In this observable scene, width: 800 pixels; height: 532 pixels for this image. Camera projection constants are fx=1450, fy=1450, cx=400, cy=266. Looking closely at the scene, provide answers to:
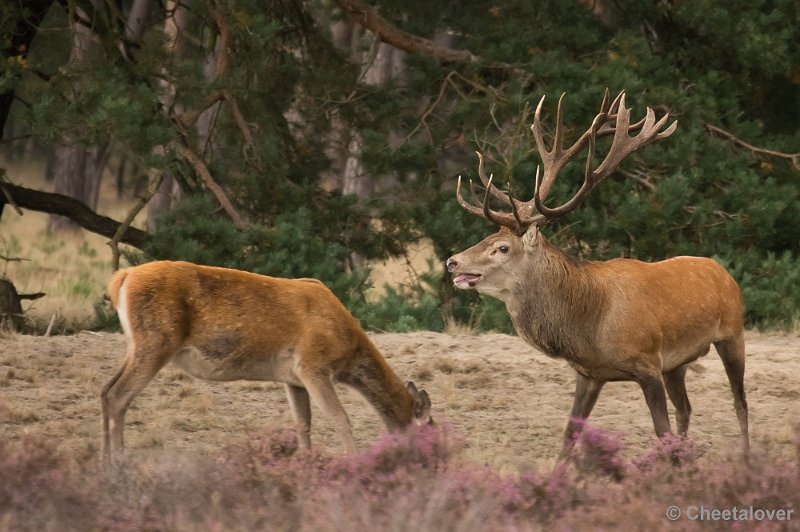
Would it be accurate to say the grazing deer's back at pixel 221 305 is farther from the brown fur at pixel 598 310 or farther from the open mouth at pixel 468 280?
the brown fur at pixel 598 310

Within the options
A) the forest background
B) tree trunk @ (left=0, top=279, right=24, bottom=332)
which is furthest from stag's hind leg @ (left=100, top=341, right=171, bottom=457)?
tree trunk @ (left=0, top=279, right=24, bottom=332)

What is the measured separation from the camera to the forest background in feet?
43.5

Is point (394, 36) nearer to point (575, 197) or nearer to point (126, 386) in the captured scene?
point (575, 197)

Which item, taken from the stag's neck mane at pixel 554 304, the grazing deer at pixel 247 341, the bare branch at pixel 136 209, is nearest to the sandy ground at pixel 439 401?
the grazing deer at pixel 247 341

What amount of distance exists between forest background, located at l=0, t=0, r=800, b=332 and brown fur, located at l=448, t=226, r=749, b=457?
5072 mm

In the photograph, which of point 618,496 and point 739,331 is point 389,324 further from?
point 618,496

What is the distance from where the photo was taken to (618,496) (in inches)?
248

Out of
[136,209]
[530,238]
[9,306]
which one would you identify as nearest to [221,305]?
[530,238]

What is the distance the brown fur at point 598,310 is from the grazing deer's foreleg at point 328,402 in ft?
3.11

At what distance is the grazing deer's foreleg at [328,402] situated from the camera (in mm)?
7926

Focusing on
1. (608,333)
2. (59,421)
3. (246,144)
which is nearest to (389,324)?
(246,144)

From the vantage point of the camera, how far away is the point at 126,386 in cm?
775

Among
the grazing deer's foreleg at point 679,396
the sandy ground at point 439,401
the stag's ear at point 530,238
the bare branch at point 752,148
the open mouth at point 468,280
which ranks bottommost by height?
the sandy ground at point 439,401

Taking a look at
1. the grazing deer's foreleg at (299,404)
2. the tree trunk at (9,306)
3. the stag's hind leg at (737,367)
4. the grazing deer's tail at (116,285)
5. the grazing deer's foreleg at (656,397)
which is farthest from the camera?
the tree trunk at (9,306)
